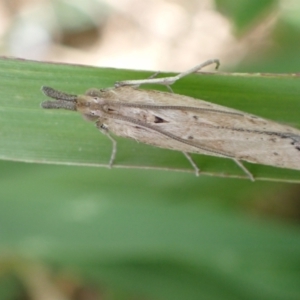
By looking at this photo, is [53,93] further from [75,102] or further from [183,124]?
[183,124]

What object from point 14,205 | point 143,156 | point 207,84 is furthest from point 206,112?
point 14,205

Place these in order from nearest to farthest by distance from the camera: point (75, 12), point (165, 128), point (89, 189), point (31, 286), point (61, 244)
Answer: point (165, 128) < point (61, 244) < point (89, 189) < point (31, 286) < point (75, 12)

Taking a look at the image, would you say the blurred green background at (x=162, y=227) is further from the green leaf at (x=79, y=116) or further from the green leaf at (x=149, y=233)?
the green leaf at (x=79, y=116)

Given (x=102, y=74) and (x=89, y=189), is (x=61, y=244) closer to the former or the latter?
(x=89, y=189)

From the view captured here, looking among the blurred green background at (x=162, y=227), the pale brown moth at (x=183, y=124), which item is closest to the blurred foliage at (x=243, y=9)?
the blurred green background at (x=162, y=227)

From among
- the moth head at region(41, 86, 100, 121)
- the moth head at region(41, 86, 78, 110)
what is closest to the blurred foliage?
the moth head at region(41, 86, 100, 121)

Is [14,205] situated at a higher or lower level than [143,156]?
lower

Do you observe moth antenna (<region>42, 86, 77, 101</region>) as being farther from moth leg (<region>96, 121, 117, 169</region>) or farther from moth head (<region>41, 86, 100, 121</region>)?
moth leg (<region>96, 121, 117, 169</region>)
